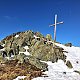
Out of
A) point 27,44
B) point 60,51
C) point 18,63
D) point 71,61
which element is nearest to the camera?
point 18,63

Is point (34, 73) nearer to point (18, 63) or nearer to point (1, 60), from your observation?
point (18, 63)

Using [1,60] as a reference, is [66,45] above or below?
above

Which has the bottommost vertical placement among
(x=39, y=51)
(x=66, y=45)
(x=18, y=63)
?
(x=18, y=63)

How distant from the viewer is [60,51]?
32500 millimetres

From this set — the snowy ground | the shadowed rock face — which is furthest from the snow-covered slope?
the shadowed rock face

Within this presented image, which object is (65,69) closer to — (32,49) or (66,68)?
(66,68)

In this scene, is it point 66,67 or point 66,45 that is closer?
point 66,67

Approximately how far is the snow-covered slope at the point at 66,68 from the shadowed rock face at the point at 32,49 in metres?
1.13

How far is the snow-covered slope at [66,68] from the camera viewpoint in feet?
76.8

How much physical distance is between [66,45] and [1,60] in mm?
14474

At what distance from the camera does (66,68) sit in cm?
2825

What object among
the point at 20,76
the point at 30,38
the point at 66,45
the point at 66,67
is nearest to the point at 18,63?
the point at 20,76

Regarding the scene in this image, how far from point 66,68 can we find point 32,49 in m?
7.76

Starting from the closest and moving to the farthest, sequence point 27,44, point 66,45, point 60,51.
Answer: point 60,51 → point 27,44 → point 66,45
